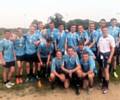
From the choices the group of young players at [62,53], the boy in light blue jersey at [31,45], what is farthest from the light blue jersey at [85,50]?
the boy in light blue jersey at [31,45]

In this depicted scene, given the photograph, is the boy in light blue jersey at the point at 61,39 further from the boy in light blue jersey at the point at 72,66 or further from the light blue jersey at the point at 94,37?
the light blue jersey at the point at 94,37

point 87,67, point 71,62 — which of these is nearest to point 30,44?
point 71,62

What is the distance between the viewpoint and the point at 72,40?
500 inches

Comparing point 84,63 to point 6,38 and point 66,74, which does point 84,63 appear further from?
point 6,38

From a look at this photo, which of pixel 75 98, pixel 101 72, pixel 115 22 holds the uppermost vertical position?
pixel 115 22

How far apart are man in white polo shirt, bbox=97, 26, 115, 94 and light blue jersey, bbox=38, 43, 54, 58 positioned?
186cm

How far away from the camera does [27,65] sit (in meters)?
12.7

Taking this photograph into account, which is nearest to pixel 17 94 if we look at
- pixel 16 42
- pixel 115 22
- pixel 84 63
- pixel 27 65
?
pixel 27 65

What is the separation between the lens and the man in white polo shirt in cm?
1196

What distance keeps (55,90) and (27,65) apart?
1.51 m

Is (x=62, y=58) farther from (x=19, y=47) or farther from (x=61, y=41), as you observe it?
(x=19, y=47)

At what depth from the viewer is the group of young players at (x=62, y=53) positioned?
39.3ft

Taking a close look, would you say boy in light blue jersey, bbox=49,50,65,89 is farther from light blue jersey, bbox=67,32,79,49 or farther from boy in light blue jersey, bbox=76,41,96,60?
light blue jersey, bbox=67,32,79,49

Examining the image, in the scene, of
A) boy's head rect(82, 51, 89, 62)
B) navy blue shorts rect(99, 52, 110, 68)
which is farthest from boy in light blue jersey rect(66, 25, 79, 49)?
navy blue shorts rect(99, 52, 110, 68)
